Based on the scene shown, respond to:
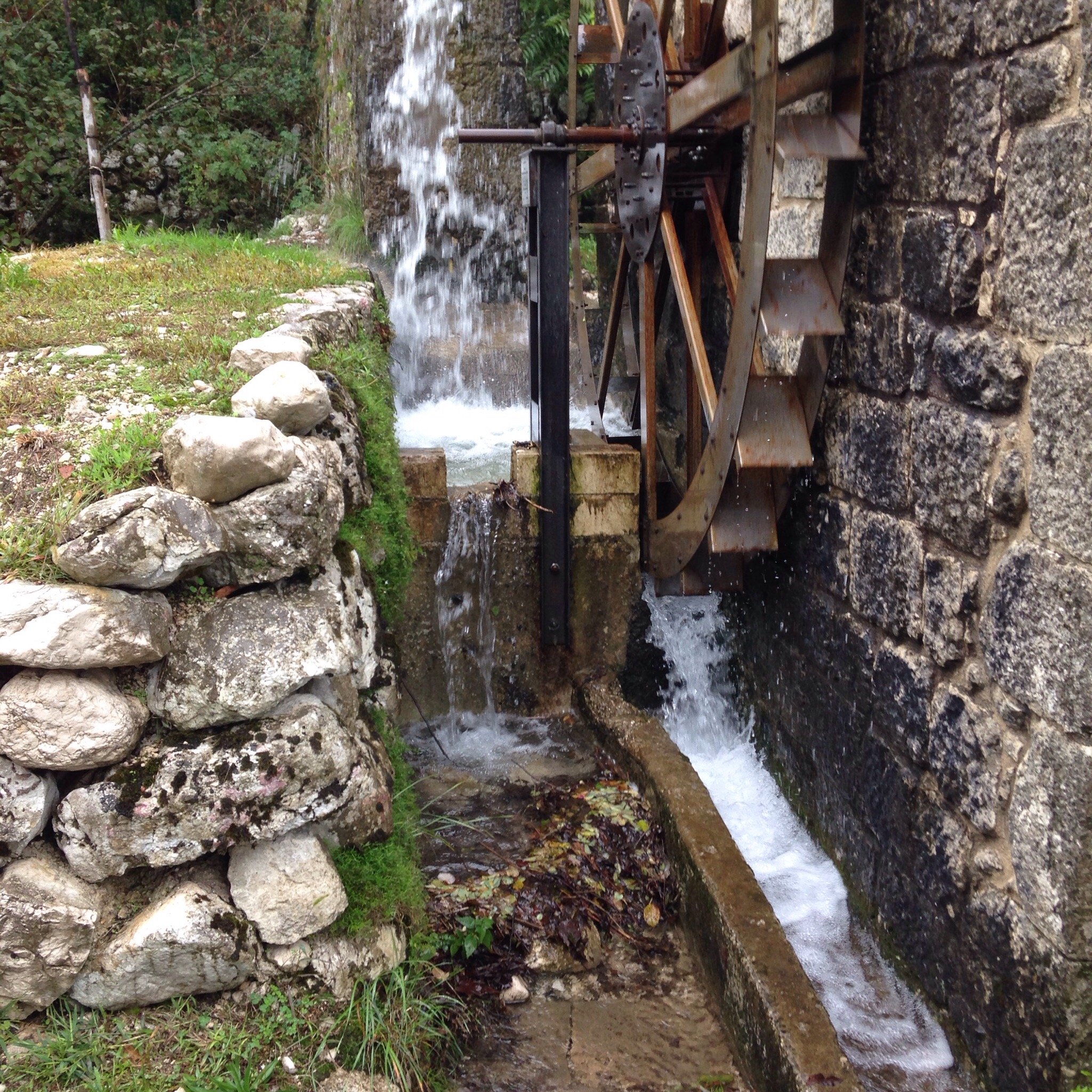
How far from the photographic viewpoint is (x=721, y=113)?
3422mm

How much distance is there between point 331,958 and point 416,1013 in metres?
0.26

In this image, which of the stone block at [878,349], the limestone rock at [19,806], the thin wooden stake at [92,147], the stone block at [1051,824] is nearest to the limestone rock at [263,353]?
the limestone rock at [19,806]

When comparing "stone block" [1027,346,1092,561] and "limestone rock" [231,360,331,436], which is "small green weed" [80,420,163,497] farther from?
"stone block" [1027,346,1092,561]

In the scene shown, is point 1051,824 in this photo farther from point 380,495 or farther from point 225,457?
point 380,495

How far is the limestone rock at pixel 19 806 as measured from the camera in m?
1.95

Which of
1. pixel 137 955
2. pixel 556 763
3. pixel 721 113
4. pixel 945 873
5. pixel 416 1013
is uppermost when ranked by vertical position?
pixel 721 113

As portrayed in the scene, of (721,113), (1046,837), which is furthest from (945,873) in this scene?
(721,113)

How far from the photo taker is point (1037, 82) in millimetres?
2072

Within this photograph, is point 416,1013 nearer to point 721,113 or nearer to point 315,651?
point 315,651

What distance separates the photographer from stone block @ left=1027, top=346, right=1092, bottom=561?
6.41 feet

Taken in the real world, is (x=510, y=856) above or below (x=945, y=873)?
below

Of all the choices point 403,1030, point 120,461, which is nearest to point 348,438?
point 120,461

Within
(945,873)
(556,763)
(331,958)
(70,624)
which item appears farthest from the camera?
(556,763)

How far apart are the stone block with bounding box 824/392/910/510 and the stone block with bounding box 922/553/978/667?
10.2 inches
